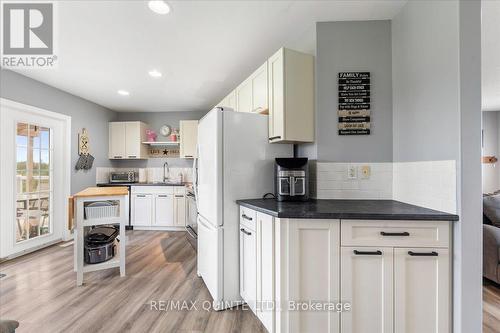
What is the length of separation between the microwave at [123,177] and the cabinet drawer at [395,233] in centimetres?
473

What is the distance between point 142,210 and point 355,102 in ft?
13.9

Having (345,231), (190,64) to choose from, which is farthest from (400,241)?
(190,64)

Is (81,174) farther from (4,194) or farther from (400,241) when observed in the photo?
(400,241)

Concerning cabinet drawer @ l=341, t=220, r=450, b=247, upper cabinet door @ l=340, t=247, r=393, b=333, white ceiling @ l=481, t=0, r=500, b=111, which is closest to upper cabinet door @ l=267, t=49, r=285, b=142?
cabinet drawer @ l=341, t=220, r=450, b=247

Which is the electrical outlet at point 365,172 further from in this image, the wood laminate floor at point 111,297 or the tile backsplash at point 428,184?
the wood laminate floor at point 111,297

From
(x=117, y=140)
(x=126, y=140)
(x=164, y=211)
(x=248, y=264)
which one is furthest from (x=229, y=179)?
(x=117, y=140)

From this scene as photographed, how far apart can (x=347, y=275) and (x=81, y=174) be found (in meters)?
4.61

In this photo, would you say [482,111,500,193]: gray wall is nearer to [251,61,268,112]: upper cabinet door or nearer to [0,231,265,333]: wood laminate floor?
[251,61,268,112]: upper cabinet door

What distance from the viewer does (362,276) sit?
1.48 meters

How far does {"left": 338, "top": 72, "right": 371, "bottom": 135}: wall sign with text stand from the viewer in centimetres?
211

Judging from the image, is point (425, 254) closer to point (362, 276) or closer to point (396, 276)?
point (396, 276)

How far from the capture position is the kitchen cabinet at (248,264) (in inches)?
72.3

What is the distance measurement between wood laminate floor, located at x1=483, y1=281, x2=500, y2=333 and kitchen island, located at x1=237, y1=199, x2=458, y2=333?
745 millimetres

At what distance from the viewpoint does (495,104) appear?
4.90 metres
